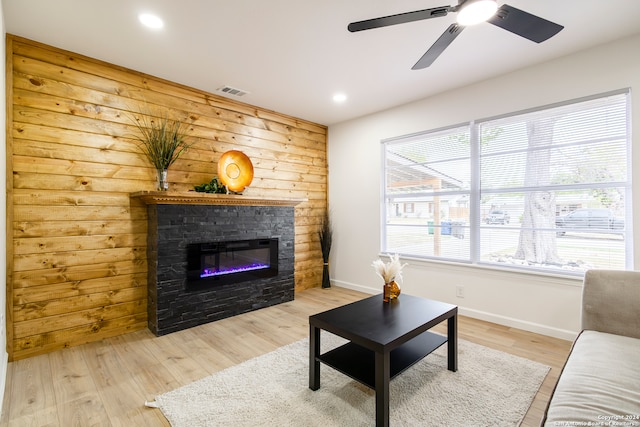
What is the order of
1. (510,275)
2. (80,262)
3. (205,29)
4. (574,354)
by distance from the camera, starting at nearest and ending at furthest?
(574,354), (205,29), (80,262), (510,275)

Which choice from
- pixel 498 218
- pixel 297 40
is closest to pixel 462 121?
pixel 498 218

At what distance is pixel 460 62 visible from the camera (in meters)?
3.01

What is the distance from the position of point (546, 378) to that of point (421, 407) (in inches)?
40.7

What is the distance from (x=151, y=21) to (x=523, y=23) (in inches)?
99.5

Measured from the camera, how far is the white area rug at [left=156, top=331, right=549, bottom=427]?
1.82 m

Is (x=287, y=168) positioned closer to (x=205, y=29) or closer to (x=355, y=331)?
(x=205, y=29)

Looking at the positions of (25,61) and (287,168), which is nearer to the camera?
(25,61)

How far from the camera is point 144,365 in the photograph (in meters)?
2.46

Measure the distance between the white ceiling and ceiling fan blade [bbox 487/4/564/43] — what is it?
418 millimetres

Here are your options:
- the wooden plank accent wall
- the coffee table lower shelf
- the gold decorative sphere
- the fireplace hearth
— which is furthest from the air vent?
the coffee table lower shelf

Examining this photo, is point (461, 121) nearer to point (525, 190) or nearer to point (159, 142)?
point (525, 190)

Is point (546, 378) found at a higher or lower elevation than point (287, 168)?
lower

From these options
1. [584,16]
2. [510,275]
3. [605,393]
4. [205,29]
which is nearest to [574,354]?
[605,393]

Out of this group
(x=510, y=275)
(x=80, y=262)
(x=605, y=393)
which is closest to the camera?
(x=605, y=393)
